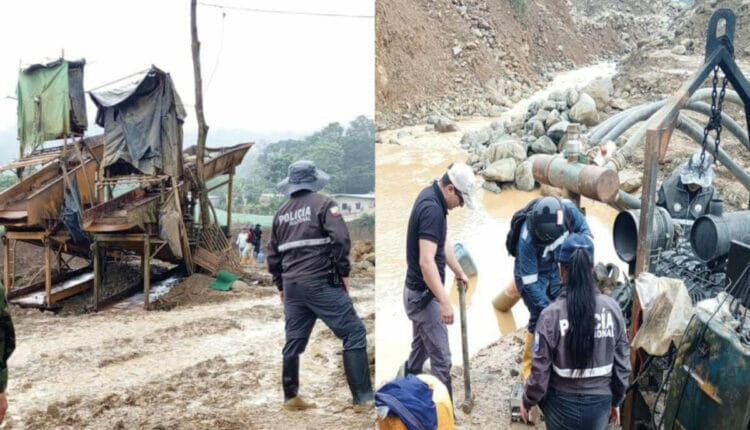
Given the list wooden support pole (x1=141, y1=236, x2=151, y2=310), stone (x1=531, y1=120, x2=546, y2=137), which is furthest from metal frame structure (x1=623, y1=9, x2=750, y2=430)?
stone (x1=531, y1=120, x2=546, y2=137)

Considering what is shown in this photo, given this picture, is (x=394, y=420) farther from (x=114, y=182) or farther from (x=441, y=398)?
(x=114, y=182)

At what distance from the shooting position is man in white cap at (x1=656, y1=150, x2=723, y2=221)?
4.43 meters

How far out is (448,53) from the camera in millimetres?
16234

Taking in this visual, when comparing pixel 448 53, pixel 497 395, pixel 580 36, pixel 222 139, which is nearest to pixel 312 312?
pixel 222 139

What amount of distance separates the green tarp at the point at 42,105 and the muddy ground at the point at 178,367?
0.71m

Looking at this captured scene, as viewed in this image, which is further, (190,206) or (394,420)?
(190,206)

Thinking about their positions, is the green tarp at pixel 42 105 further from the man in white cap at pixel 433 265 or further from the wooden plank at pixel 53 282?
the man in white cap at pixel 433 265

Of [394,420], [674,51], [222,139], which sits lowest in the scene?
[394,420]

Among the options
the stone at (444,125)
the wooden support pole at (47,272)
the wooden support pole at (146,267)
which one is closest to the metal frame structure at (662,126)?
the wooden support pole at (146,267)

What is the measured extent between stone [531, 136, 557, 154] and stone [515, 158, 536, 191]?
1.01 meters

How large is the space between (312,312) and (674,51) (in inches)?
577

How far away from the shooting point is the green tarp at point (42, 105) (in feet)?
8.12

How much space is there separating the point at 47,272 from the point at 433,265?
1523 millimetres

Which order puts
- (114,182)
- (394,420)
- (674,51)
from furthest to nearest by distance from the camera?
(674,51) → (114,182) → (394,420)
